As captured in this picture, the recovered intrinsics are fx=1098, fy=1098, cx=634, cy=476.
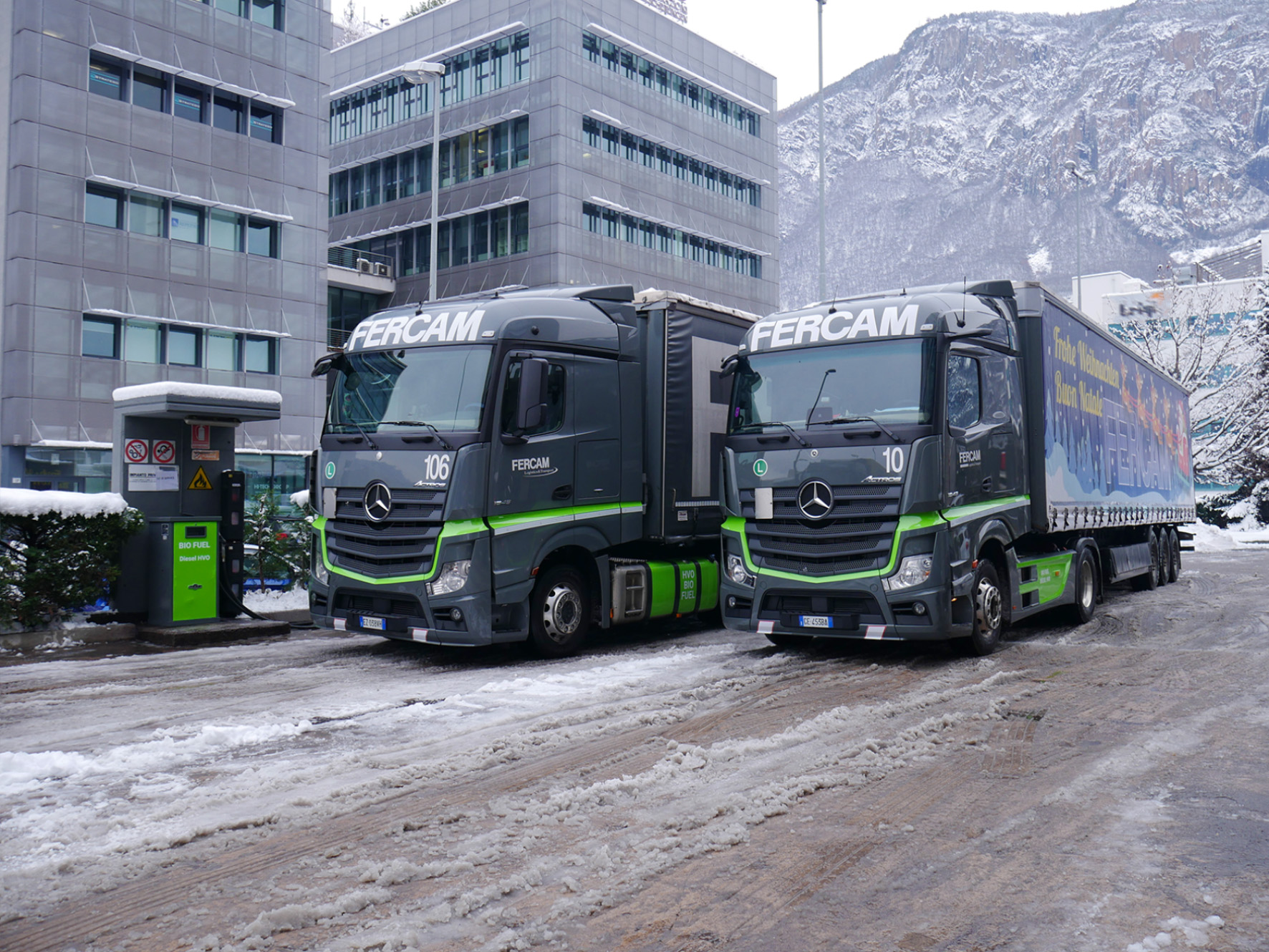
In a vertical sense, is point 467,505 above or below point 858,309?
below

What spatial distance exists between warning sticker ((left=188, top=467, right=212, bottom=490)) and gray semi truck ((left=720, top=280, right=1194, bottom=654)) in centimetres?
601

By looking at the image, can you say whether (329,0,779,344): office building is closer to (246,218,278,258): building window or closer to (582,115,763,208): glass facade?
(582,115,763,208): glass facade

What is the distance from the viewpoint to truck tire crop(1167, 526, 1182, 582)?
18875 mm

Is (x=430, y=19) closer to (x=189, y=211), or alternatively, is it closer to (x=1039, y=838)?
(x=189, y=211)

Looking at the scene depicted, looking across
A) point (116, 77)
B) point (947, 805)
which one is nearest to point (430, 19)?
point (116, 77)

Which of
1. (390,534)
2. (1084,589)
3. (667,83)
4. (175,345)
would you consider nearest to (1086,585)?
(1084,589)

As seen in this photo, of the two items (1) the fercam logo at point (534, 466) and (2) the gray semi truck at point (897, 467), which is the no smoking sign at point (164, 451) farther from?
(2) the gray semi truck at point (897, 467)

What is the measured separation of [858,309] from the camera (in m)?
10.1

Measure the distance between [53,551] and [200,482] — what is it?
181cm

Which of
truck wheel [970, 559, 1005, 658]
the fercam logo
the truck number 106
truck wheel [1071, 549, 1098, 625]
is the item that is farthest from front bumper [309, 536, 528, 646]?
truck wheel [1071, 549, 1098, 625]

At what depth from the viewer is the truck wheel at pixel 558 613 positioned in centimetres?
1012

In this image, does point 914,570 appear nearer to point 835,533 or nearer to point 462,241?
point 835,533

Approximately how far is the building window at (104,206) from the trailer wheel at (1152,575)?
30.2m

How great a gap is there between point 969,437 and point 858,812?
545 centimetres
